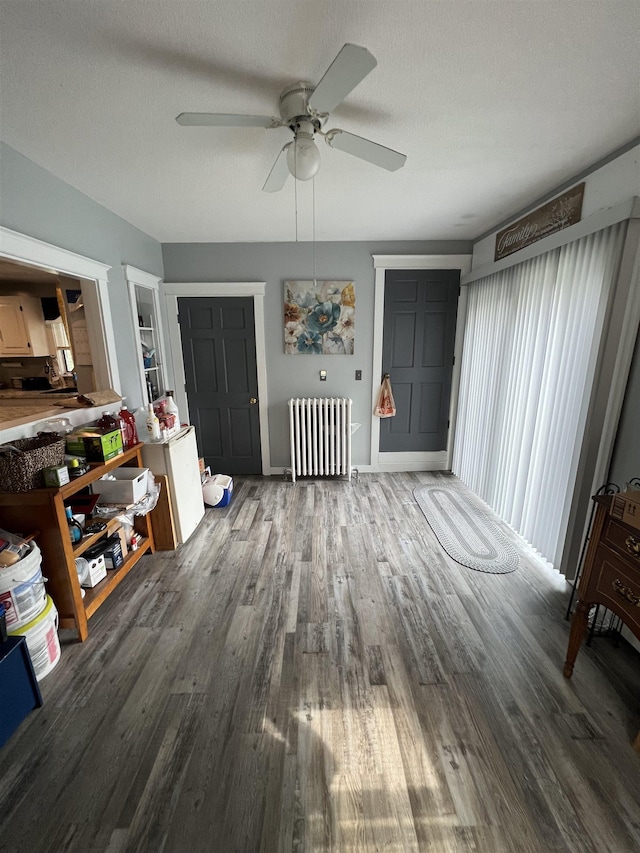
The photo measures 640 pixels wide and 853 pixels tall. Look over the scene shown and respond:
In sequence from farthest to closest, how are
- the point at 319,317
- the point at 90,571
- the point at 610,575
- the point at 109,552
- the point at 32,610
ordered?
the point at 319,317 → the point at 109,552 → the point at 90,571 → the point at 32,610 → the point at 610,575

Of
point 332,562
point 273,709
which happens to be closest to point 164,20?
point 273,709

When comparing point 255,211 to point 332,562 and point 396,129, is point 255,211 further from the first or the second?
point 332,562

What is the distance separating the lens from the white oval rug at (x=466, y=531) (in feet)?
7.95

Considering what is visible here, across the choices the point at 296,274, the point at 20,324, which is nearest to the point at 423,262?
the point at 296,274

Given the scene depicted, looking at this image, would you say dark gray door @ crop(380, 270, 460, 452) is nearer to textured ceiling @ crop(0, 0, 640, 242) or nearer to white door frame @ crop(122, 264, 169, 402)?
textured ceiling @ crop(0, 0, 640, 242)

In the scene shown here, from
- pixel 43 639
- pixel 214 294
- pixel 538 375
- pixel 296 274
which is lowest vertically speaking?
pixel 43 639

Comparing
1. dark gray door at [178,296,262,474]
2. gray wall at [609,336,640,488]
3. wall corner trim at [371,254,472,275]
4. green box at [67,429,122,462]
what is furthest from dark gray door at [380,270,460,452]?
green box at [67,429,122,462]

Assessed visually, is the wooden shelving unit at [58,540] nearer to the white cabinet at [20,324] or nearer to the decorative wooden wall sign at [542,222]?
the decorative wooden wall sign at [542,222]

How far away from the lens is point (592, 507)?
76.1 inches

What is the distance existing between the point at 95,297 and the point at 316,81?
2.04m

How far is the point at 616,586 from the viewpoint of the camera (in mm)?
1352

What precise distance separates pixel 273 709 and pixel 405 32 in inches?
103

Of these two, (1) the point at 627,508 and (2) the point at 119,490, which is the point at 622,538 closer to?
(1) the point at 627,508

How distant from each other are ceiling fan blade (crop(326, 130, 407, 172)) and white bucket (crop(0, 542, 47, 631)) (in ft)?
7.43
